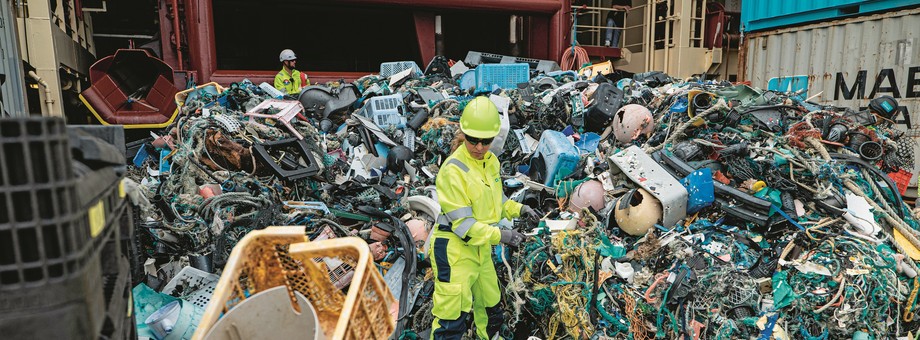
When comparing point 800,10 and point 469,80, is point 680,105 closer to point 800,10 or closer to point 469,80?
point 469,80

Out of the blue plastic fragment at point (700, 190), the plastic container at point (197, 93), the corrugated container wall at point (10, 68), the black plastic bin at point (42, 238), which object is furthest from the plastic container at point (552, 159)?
the plastic container at point (197, 93)

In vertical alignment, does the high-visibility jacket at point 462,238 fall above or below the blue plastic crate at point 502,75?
below

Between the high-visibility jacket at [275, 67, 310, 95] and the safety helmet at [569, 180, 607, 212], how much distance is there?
5.59 meters

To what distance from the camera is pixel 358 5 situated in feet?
33.0

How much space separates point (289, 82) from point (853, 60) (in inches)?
329

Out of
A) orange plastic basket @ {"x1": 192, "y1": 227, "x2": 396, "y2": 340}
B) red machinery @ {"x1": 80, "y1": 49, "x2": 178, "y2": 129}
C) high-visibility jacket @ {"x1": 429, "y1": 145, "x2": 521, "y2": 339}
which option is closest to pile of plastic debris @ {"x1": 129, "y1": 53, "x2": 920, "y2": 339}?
high-visibility jacket @ {"x1": 429, "y1": 145, "x2": 521, "y2": 339}

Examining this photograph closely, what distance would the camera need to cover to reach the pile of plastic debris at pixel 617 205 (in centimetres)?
336

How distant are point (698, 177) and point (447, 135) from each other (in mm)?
2620

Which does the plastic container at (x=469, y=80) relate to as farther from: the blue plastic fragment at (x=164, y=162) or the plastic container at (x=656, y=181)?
the blue plastic fragment at (x=164, y=162)

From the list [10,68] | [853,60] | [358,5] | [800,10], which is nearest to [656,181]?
[853,60]

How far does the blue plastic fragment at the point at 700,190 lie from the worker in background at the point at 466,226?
1790 millimetres

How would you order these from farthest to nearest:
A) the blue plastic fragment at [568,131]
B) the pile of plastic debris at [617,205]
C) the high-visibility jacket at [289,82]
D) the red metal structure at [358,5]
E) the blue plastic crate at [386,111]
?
the red metal structure at [358,5] < the high-visibility jacket at [289,82] < the blue plastic crate at [386,111] < the blue plastic fragment at [568,131] < the pile of plastic debris at [617,205]

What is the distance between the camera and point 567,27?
11000mm

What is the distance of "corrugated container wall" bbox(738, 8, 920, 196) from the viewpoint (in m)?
6.72
